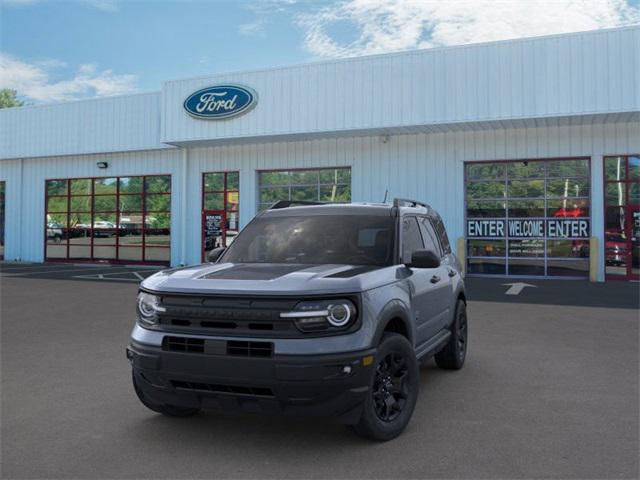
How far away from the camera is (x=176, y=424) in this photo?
15.4 ft

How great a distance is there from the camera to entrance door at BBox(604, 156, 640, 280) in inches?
685

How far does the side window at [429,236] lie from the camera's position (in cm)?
597

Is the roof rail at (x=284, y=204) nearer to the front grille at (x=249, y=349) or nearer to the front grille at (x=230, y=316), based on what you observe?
the front grille at (x=230, y=316)

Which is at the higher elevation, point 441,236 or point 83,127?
point 83,127

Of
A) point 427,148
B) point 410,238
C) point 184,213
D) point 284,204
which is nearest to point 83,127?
point 184,213

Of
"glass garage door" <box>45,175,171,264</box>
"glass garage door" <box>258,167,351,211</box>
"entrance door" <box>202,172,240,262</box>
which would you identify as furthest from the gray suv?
"glass garage door" <box>45,175,171,264</box>

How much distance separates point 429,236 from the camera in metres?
6.16

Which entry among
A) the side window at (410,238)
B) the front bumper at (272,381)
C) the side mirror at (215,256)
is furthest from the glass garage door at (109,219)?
the front bumper at (272,381)

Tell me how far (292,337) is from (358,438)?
1060 mm

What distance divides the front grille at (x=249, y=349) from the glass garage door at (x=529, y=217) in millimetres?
16070

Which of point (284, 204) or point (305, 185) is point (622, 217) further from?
point (284, 204)

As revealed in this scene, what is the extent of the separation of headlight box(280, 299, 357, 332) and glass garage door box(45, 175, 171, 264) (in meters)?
20.3

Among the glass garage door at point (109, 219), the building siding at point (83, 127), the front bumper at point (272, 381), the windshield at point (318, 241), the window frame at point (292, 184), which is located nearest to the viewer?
the front bumper at point (272, 381)

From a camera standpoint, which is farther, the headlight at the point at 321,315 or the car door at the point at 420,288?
the car door at the point at 420,288
